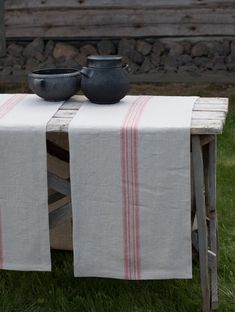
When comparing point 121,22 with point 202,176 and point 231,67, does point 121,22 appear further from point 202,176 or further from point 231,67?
point 202,176

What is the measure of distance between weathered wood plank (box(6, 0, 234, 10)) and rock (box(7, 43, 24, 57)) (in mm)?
446

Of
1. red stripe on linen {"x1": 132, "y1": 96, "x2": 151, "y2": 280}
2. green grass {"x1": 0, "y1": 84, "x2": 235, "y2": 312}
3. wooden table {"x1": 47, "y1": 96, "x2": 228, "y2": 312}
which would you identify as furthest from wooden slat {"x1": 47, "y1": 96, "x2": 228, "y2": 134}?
green grass {"x1": 0, "y1": 84, "x2": 235, "y2": 312}

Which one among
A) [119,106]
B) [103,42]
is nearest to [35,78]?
[119,106]

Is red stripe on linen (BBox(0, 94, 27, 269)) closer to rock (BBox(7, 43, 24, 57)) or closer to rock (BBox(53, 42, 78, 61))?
rock (BBox(53, 42, 78, 61))

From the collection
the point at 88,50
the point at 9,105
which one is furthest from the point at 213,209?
the point at 88,50

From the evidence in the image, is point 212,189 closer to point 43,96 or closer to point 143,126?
point 143,126

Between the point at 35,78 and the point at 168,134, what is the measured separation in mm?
711

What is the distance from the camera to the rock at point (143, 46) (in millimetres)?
7605

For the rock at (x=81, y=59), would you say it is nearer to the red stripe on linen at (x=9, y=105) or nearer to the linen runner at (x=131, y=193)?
the red stripe on linen at (x=9, y=105)

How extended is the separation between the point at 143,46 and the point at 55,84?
481 centimetres

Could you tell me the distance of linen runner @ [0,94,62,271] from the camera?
8.76ft

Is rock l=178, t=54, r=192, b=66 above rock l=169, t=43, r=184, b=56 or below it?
below

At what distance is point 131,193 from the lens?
8.71ft

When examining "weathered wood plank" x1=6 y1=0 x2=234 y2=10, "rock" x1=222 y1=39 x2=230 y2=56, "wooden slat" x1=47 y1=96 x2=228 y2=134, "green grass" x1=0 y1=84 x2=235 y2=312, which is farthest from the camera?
"rock" x1=222 y1=39 x2=230 y2=56
